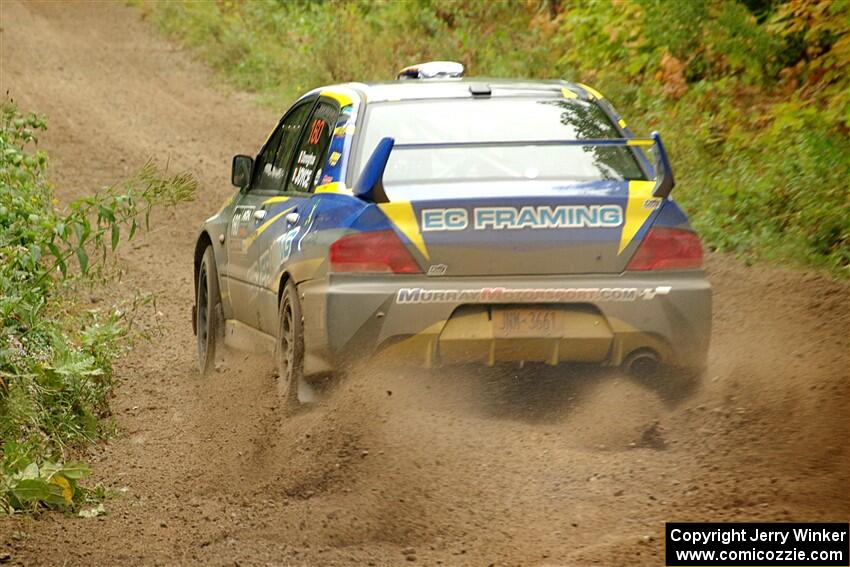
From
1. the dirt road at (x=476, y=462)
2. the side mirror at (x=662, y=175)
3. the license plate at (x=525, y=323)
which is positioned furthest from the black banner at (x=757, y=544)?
the side mirror at (x=662, y=175)

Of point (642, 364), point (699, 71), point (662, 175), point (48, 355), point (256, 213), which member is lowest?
point (699, 71)

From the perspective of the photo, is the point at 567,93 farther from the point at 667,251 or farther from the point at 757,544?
the point at 757,544

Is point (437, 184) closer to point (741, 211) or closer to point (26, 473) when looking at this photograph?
point (26, 473)

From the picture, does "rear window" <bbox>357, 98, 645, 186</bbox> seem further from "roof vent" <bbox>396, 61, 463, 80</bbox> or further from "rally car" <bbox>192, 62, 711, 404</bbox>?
"roof vent" <bbox>396, 61, 463, 80</bbox>

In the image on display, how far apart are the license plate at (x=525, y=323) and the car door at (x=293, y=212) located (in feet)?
3.37

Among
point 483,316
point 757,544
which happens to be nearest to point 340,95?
point 483,316

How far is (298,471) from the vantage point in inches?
235

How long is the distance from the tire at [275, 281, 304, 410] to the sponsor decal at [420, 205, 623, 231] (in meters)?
0.82

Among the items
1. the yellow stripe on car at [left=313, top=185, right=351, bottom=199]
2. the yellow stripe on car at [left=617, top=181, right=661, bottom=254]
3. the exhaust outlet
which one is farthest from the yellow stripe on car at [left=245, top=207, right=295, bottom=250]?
the exhaust outlet

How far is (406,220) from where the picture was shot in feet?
20.5

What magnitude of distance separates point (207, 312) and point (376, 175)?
304cm

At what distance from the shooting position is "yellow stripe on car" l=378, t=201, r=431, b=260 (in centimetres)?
623

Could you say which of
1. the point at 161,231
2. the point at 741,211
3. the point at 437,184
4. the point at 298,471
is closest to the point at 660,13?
the point at 741,211

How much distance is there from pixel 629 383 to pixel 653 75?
1011 centimetres
